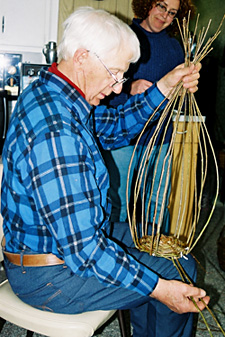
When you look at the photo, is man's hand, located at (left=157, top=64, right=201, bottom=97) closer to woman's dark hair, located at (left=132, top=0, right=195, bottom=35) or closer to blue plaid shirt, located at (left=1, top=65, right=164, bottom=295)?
blue plaid shirt, located at (left=1, top=65, right=164, bottom=295)

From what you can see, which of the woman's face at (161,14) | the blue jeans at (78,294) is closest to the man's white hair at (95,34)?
the blue jeans at (78,294)

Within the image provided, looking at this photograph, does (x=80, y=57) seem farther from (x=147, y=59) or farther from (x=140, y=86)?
(x=147, y=59)

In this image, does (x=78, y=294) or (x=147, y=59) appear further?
(x=147, y=59)

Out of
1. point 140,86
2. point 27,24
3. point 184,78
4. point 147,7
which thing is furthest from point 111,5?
point 184,78

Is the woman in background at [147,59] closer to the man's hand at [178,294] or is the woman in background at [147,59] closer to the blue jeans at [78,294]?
the blue jeans at [78,294]

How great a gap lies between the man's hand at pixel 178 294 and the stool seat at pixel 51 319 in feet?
0.59

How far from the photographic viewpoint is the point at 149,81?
2002mm

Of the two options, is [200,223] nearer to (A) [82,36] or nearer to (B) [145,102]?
(B) [145,102]

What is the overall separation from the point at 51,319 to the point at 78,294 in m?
0.10

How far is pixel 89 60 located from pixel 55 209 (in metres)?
0.41

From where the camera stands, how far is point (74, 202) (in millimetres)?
992

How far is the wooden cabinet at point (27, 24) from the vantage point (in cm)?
307

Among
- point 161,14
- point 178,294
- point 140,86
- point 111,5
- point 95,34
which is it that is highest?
point 111,5

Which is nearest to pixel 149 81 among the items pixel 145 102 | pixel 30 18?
pixel 145 102
